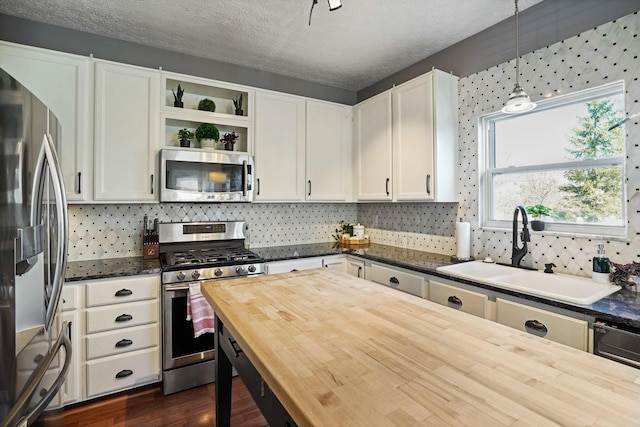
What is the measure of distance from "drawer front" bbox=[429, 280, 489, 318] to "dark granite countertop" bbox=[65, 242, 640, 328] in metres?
0.06

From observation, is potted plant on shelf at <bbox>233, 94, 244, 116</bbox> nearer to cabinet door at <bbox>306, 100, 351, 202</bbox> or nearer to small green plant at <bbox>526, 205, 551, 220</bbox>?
cabinet door at <bbox>306, 100, 351, 202</bbox>

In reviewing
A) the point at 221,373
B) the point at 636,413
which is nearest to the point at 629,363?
the point at 636,413

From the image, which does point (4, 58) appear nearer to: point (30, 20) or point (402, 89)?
point (30, 20)

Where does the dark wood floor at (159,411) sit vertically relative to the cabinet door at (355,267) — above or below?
below

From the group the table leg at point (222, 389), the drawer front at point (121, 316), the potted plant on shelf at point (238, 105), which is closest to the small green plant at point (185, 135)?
the potted plant on shelf at point (238, 105)

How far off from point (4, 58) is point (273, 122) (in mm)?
1927

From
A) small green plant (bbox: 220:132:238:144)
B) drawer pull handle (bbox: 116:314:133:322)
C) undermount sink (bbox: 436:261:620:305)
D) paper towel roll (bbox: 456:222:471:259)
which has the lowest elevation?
drawer pull handle (bbox: 116:314:133:322)

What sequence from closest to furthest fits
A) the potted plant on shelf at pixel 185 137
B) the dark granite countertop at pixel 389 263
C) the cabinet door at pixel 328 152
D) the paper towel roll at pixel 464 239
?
the dark granite countertop at pixel 389 263, the paper towel roll at pixel 464 239, the potted plant on shelf at pixel 185 137, the cabinet door at pixel 328 152

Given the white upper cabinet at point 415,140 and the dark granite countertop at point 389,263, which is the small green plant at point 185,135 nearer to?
the dark granite countertop at point 389,263

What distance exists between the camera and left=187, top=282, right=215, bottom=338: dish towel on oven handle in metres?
2.31

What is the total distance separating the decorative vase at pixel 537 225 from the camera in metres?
2.20

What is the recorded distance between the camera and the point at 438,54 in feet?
9.71

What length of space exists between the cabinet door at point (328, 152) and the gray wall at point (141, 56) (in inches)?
15.7

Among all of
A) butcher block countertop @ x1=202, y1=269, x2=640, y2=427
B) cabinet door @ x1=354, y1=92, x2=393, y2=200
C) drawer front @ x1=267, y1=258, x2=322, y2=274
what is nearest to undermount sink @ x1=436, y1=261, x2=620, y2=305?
butcher block countertop @ x1=202, y1=269, x2=640, y2=427
